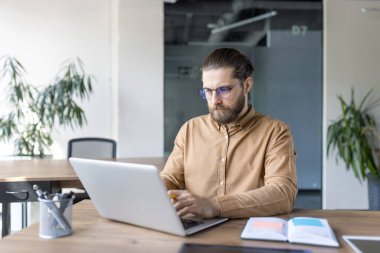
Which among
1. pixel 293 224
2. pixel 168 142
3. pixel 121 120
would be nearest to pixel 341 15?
pixel 168 142

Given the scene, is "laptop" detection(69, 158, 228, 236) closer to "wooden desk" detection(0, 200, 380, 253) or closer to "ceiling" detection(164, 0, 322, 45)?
"wooden desk" detection(0, 200, 380, 253)

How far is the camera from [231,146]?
1743 mm

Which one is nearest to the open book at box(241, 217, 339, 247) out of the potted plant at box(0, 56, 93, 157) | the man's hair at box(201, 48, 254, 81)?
the man's hair at box(201, 48, 254, 81)

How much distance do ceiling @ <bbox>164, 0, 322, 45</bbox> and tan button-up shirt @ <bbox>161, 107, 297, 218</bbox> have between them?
3823 mm

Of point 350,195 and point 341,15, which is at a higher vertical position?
point 341,15

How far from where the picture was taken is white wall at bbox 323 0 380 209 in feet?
17.0

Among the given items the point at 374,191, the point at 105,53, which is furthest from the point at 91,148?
the point at 374,191

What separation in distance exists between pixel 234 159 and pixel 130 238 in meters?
0.64

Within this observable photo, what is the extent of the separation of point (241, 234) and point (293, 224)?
0.54 ft

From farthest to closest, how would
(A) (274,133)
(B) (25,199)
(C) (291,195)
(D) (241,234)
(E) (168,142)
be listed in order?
(E) (168,142)
(B) (25,199)
(A) (274,133)
(C) (291,195)
(D) (241,234)

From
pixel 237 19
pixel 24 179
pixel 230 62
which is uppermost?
pixel 237 19

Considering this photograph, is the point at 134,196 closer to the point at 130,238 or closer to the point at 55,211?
the point at 130,238

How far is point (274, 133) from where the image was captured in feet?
5.62

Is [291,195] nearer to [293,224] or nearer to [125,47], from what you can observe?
[293,224]
